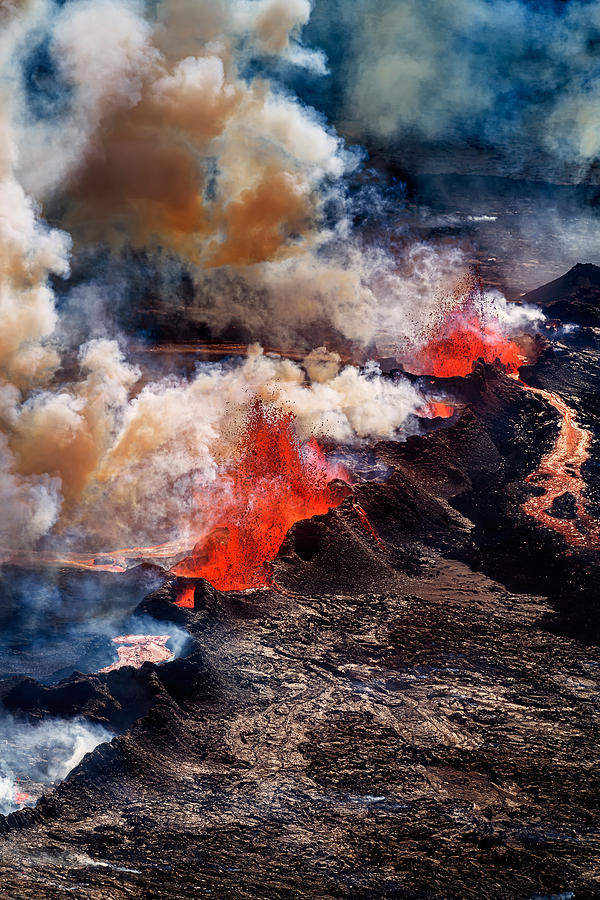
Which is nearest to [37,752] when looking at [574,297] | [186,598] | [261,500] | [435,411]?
[186,598]

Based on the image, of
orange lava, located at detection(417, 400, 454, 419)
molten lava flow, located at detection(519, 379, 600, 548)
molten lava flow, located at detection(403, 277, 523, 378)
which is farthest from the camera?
molten lava flow, located at detection(403, 277, 523, 378)

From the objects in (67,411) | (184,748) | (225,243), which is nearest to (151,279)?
(225,243)

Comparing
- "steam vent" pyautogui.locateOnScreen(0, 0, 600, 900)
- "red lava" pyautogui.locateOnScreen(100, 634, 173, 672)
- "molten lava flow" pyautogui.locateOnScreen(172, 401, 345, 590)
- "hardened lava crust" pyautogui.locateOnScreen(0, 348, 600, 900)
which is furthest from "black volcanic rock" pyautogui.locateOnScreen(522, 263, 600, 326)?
"red lava" pyautogui.locateOnScreen(100, 634, 173, 672)

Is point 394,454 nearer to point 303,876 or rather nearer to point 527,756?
point 527,756

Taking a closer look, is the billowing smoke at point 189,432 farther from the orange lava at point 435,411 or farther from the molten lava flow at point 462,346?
the molten lava flow at point 462,346

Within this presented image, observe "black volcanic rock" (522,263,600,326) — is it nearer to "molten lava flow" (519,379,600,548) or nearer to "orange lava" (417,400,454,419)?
"molten lava flow" (519,379,600,548)

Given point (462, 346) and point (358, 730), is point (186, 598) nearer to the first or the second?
point (358, 730)

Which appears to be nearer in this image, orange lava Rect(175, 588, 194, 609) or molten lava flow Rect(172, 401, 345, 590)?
orange lava Rect(175, 588, 194, 609)
